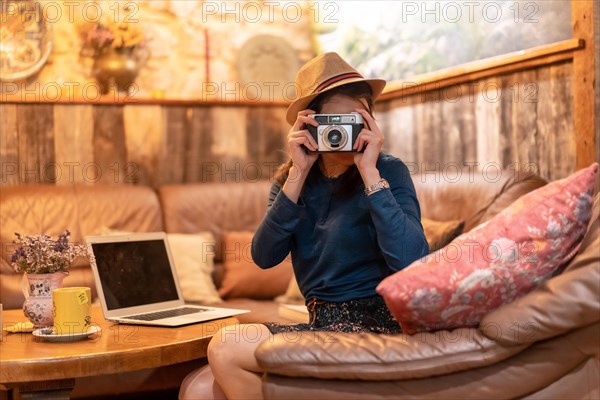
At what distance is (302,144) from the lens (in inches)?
81.6

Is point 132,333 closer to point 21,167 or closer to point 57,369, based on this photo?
point 57,369

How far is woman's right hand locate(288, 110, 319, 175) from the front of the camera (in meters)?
2.05

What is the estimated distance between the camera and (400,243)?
6.20 ft

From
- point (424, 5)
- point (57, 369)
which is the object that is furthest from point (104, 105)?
point (57, 369)

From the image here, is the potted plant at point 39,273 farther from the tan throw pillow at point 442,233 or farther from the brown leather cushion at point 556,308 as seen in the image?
the tan throw pillow at point 442,233

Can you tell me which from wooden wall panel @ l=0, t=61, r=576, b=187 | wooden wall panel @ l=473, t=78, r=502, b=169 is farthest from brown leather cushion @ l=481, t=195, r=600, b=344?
wooden wall panel @ l=473, t=78, r=502, b=169

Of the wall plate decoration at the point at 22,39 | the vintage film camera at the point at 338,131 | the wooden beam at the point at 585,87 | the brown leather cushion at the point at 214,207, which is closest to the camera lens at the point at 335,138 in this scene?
the vintage film camera at the point at 338,131

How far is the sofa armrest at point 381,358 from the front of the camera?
4.72ft

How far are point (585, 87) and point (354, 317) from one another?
1.29 m

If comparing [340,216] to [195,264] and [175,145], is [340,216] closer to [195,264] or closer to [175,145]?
[195,264]

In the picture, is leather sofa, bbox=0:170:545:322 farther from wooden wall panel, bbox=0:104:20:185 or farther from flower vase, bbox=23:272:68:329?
flower vase, bbox=23:272:68:329

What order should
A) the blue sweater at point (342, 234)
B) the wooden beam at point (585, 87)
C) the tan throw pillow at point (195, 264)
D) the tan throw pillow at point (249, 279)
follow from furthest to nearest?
1. the tan throw pillow at point (249, 279)
2. the tan throw pillow at point (195, 264)
3. the wooden beam at point (585, 87)
4. the blue sweater at point (342, 234)

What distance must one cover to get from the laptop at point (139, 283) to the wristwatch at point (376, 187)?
0.66m

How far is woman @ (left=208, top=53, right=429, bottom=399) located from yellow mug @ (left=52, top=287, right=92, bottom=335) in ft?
1.62
